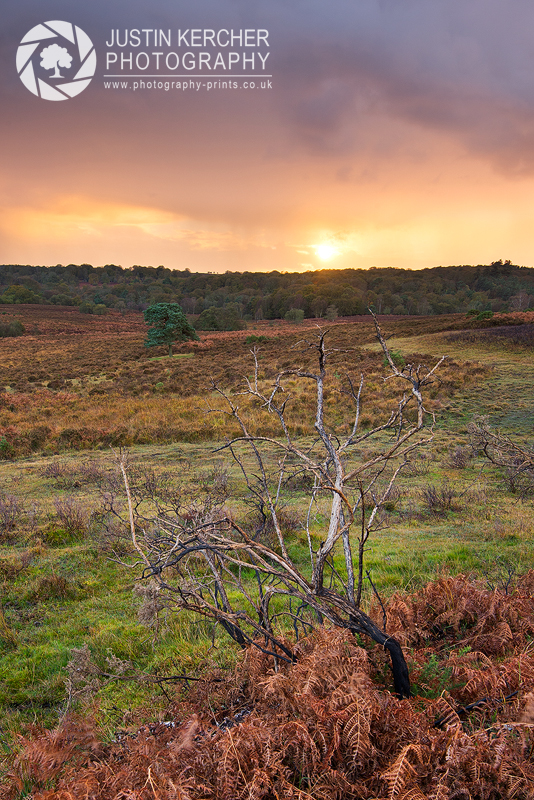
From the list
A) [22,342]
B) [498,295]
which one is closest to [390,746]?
[22,342]

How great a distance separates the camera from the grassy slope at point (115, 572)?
10.4 ft

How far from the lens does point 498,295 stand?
81.9m

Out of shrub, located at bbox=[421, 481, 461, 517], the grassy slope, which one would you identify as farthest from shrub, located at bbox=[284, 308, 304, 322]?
shrub, located at bbox=[421, 481, 461, 517]

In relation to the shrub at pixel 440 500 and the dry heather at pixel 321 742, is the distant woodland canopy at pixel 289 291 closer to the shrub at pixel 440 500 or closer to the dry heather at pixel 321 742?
the shrub at pixel 440 500

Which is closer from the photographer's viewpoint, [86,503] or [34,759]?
[34,759]

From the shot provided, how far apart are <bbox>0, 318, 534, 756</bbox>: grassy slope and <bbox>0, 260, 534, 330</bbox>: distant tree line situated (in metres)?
47.9

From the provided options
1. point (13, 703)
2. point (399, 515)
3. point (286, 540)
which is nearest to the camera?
point (13, 703)

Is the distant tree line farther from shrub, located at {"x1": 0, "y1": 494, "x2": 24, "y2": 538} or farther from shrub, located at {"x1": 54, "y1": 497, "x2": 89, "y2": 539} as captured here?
shrub, located at {"x1": 0, "y1": 494, "x2": 24, "y2": 538}

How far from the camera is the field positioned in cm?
294

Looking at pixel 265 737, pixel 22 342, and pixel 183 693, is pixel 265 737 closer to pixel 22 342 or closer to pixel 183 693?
pixel 183 693

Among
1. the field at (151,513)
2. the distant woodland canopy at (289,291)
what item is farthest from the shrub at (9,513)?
the distant woodland canopy at (289,291)

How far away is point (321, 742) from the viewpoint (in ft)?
5.16

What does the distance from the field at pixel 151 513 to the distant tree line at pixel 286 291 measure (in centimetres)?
3928

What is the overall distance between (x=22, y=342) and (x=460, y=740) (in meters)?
55.7
